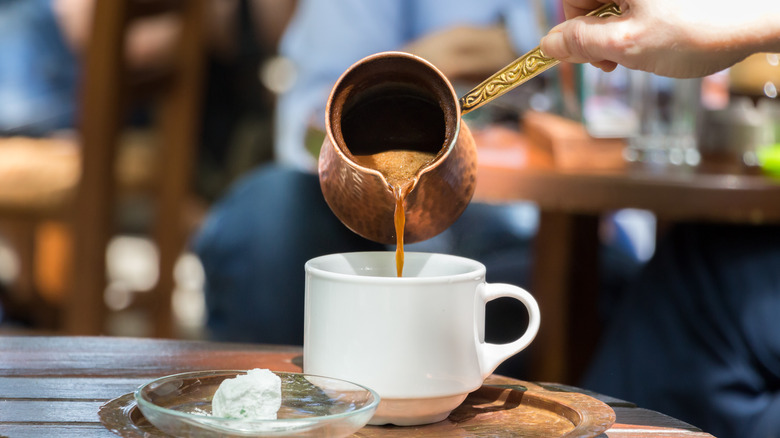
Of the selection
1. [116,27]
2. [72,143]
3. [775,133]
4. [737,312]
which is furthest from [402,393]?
[72,143]

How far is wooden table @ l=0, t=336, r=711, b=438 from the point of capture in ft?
1.96

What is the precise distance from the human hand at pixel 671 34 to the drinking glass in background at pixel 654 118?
2.28 ft

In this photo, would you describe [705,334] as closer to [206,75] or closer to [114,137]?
[114,137]

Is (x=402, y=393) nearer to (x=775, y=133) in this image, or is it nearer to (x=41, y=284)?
(x=775, y=133)

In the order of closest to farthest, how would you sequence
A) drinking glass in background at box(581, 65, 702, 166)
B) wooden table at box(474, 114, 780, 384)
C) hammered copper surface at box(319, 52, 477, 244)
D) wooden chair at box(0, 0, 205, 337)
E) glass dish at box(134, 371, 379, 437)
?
glass dish at box(134, 371, 379, 437), hammered copper surface at box(319, 52, 477, 244), wooden table at box(474, 114, 780, 384), drinking glass in background at box(581, 65, 702, 166), wooden chair at box(0, 0, 205, 337)

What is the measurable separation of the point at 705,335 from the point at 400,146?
0.73 m

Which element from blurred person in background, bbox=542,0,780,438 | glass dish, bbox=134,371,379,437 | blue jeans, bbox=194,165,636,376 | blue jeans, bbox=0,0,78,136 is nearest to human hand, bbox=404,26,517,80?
blue jeans, bbox=194,165,636,376

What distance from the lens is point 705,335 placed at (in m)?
1.30

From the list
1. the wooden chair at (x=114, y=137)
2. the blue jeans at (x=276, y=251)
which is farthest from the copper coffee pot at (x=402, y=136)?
the wooden chair at (x=114, y=137)

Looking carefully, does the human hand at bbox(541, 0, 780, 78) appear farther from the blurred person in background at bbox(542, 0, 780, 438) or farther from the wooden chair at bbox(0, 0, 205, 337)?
the wooden chair at bbox(0, 0, 205, 337)

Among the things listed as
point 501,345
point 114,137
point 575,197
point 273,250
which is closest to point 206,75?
point 114,137

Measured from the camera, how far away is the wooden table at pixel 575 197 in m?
1.16

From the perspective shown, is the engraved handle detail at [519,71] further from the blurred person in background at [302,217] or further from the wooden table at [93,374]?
the blurred person in background at [302,217]

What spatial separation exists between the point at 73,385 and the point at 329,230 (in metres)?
1.12
